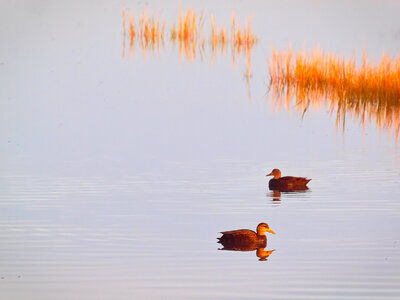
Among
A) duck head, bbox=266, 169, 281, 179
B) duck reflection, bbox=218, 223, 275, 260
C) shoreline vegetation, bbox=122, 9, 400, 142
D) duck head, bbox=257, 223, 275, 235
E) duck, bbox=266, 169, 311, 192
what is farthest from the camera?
shoreline vegetation, bbox=122, 9, 400, 142

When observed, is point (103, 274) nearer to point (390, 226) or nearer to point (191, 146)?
point (390, 226)

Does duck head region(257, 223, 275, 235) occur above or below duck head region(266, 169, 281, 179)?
above

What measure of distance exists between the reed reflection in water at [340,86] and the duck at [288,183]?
19.3 feet

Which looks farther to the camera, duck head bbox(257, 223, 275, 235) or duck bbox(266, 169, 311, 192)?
duck bbox(266, 169, 311, 192)

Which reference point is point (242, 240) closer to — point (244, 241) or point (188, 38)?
point (244, 241)

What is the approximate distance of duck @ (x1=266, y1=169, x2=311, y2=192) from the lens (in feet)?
50.9

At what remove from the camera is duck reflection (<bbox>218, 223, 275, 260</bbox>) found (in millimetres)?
11453

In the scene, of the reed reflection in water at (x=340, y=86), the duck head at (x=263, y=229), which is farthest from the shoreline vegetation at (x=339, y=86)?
the duck head at (x=263, y=229)

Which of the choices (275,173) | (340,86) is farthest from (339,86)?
(275,173)

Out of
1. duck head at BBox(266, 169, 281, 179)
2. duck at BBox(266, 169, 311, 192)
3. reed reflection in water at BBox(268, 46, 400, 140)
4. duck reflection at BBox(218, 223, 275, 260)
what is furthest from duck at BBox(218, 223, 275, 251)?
reed reflection in water at BBox(268, 46, 400, 140)

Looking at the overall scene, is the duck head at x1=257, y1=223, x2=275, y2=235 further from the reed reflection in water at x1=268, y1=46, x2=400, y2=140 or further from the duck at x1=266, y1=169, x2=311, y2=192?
the reed reflection in water at x1=268, y1=46, x2=400, y2=140

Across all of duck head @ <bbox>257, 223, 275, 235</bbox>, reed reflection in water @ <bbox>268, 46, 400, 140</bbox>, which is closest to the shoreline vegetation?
reed reflection in water @ <bbox>268, 46, 400, 140</bbox>

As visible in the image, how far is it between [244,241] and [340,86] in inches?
555

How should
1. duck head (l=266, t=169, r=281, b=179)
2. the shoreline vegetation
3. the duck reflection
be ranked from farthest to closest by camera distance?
the shoreline vegetation → duck head (l=266, t=169, r=281, b=179) → the duck reflection
